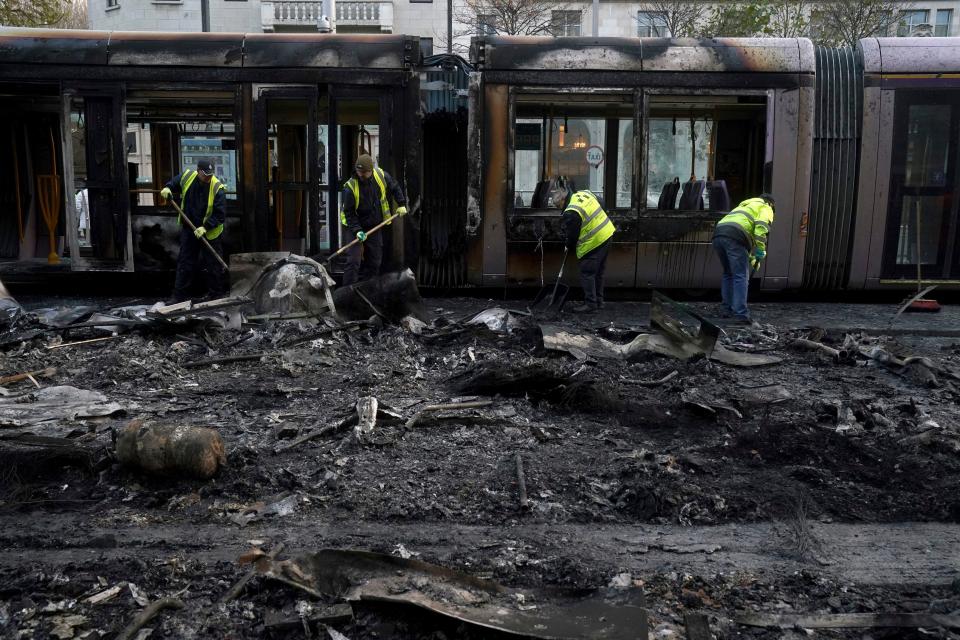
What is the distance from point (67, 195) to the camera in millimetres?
10867

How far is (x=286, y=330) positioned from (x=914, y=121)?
7.50 m

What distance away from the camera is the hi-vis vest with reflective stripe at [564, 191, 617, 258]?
10242 millimetres

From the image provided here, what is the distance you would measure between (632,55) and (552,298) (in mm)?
2929

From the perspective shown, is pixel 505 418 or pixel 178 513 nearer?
pixel 178 513

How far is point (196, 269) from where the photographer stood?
1055cm

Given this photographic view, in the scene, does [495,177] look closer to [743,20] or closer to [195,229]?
[195,229]

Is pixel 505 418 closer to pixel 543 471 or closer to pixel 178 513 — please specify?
pixel 543 471

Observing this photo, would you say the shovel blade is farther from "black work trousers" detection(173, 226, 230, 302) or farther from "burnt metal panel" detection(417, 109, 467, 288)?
"black work trousers" detection(173, 226, 230, 302)

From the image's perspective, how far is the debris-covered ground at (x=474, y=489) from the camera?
3625mm

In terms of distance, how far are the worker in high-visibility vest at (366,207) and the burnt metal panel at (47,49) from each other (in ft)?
10.6

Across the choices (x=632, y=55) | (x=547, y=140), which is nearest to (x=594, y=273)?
(x=547, y=140)

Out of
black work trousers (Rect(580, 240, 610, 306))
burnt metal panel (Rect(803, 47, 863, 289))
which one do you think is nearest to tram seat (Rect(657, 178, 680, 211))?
black work trousers (Rect(580, 240, 610, 306))

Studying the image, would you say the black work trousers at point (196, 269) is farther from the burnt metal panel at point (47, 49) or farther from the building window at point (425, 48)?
the building window at point (425, 48)

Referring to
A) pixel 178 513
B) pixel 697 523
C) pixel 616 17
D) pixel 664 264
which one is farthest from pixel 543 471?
pixel 616 17
